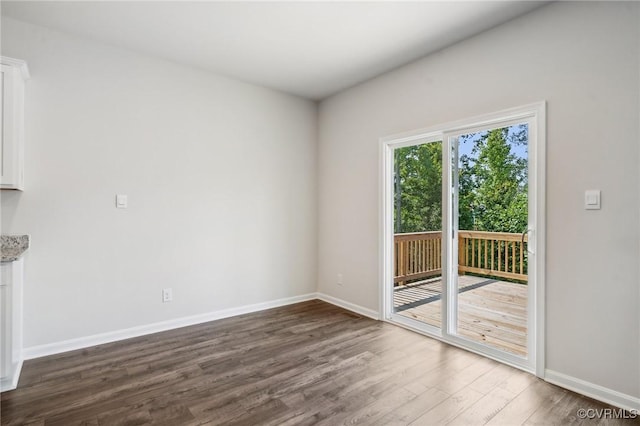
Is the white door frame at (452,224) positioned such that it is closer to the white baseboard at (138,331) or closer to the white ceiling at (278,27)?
the white ceiling at (278,27)

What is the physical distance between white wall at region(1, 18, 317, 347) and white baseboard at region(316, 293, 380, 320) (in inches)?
15.1

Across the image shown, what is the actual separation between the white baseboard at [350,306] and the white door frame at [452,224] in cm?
14

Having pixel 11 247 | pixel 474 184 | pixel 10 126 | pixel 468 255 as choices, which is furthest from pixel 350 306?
pixel 10 126

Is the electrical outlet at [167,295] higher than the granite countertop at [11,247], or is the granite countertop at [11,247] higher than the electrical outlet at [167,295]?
the granite countertop at [11,247]

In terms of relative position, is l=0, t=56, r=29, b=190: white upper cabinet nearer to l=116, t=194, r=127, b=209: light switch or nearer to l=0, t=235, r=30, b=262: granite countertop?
l=0, t=235, r=30, b=262: granite countertop

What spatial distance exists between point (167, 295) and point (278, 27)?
9.15ft

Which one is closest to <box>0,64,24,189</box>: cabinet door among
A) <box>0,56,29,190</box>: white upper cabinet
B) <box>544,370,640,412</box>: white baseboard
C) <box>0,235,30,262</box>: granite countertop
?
<box>0,56,29,190</box>: white upper cabinet

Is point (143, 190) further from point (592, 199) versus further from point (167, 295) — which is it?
point (592, 199)

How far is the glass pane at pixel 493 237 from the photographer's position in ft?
8.82

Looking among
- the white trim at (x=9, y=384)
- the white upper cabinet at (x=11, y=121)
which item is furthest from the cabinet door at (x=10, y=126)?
the white trim at (x=9, y=384)

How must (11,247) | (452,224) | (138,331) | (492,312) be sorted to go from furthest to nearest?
1. (138,331)
2. (452,224)
3. (492,312)
4. (11,247)

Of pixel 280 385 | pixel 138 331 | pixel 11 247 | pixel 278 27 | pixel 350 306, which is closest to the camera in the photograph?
pixel 11 247

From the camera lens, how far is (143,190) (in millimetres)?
3250

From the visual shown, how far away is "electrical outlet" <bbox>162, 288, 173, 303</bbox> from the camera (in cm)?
338
